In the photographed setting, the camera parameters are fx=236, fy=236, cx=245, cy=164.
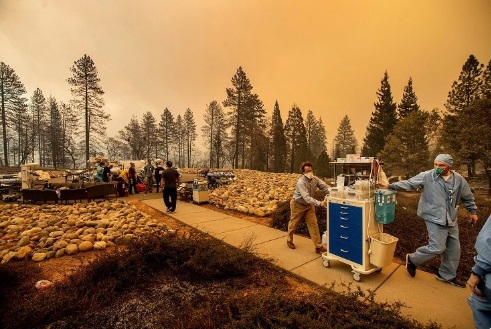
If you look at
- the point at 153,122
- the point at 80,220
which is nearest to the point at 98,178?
the point at 80,220

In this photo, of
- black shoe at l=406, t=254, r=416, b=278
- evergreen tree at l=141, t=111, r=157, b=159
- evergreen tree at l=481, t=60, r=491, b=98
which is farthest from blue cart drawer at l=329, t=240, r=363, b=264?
evergreen tree at l=141, t=111, r=157, b=159

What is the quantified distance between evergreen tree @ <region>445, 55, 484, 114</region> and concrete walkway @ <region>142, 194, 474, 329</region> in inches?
1287

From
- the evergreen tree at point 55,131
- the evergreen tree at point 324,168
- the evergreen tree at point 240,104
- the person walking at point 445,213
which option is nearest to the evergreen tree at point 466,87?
the evergreen tree at point 324,168

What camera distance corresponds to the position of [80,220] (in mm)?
6867

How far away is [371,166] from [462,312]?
2157 mm

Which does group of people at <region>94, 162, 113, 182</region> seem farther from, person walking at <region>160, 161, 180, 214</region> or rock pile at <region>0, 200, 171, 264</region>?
person walking at <region>160, 161, 180, 214</region>

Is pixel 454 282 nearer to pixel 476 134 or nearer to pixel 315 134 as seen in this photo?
pixel 476 134

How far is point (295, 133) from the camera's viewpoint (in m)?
45.4

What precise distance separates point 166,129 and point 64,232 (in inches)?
2089

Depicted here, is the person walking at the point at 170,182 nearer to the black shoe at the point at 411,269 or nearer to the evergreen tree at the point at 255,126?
the black shoe at the point at 411,269

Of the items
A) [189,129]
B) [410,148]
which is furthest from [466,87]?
[189,129]

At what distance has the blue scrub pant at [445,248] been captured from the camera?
351 cm

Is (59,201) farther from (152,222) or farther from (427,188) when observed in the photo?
(427,188)

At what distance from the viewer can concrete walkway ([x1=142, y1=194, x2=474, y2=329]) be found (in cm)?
289
